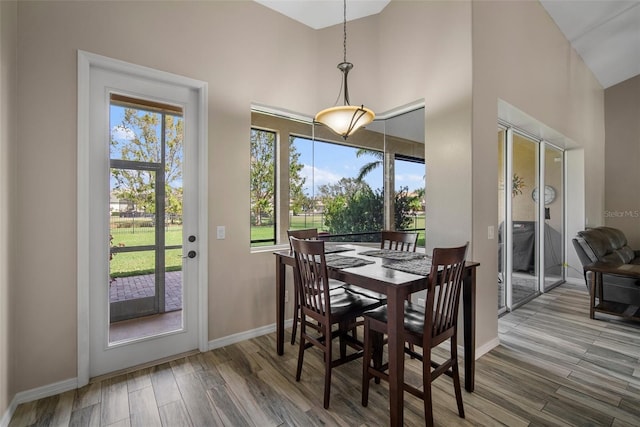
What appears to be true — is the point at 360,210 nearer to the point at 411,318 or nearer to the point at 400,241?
the point at 400,241

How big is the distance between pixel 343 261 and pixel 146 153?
1.91m

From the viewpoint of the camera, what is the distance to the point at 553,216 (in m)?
5.00

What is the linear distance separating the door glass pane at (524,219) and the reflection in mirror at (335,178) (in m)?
1.46

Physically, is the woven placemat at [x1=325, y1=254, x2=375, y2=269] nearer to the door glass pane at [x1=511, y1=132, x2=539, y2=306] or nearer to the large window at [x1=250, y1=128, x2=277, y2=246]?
the large window at [x1=250, y1=128, x2=277, y2=246]

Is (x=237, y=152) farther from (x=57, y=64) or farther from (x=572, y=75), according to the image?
(x=572, y=75)

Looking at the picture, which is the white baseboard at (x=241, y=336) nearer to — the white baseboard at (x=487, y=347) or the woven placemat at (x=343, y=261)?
the woven placemat at (x=343, y=261)

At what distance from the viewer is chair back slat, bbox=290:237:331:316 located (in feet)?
6.53

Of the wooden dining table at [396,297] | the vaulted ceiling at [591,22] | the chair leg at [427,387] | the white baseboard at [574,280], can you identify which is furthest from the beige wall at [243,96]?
the white baseboard at [574,280]

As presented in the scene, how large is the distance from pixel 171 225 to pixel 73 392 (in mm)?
1363

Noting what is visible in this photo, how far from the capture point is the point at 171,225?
2.64 m

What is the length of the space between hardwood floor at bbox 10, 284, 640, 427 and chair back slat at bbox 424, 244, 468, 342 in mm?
569

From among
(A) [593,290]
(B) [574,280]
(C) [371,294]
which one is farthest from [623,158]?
(C) [371,294]

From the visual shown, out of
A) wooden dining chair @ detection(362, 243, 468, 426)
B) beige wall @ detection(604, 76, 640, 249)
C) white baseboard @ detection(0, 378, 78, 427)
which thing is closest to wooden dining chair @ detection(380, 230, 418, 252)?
wooden dining chair @ detection(362, 243, 468, 426)

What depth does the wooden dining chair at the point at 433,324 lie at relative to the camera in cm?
170
